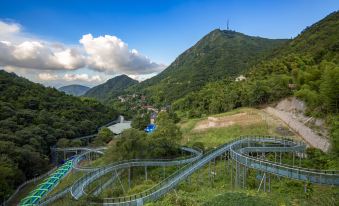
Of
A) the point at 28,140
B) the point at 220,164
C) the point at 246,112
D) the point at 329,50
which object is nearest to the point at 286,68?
the point at 329,50

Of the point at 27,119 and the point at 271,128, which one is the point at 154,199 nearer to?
the point at 271,128

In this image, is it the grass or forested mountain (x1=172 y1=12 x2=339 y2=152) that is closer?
the grass

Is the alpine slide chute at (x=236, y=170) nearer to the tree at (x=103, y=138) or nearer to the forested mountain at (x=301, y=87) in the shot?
the forested mountain at (x=301, y=87)

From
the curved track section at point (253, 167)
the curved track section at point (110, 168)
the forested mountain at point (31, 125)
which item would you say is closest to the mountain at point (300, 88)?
the curved track section at point (253, 167)

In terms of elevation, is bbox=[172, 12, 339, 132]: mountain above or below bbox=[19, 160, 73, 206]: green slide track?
above

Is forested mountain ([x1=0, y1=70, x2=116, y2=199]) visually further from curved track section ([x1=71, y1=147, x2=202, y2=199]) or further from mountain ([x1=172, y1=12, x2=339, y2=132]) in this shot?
mountain ([x1=172, y1=12, x2=339, y2=132])

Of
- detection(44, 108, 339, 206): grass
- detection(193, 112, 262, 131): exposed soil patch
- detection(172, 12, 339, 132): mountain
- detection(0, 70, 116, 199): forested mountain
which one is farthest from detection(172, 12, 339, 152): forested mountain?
detection(0, 70, 116, 199): forested mountain

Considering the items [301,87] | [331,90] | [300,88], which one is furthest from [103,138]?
[331,90]
